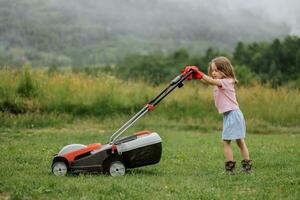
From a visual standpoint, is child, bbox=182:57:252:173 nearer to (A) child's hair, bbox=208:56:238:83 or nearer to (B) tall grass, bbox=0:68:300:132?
(A) child's hair, bbox=208:56:238:83

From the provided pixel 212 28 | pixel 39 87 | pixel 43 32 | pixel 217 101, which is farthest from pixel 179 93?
pixel 212 28

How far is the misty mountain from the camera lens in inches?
2859

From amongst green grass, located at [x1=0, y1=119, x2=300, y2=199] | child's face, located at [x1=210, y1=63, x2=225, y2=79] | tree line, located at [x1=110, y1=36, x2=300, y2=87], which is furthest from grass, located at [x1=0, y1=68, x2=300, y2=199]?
tree line, located at [x1=110, y1=36, x2=300, y2=87]

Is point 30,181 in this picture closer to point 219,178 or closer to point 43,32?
point 219,178

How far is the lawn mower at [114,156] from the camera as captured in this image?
8.04 metres

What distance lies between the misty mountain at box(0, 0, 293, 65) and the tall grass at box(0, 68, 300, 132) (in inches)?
1824

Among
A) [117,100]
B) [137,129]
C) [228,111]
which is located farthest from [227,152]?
[117,100]

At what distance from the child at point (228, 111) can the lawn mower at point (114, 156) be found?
1.79 feet

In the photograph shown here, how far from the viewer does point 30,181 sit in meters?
7.19

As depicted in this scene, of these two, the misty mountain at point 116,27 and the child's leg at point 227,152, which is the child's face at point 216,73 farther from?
the misty mountain at point 116,27

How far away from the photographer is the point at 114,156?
8.08m

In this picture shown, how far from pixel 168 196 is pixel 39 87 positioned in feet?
33.2

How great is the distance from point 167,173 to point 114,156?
0.84 metres

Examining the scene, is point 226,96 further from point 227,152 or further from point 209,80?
point 227,152
